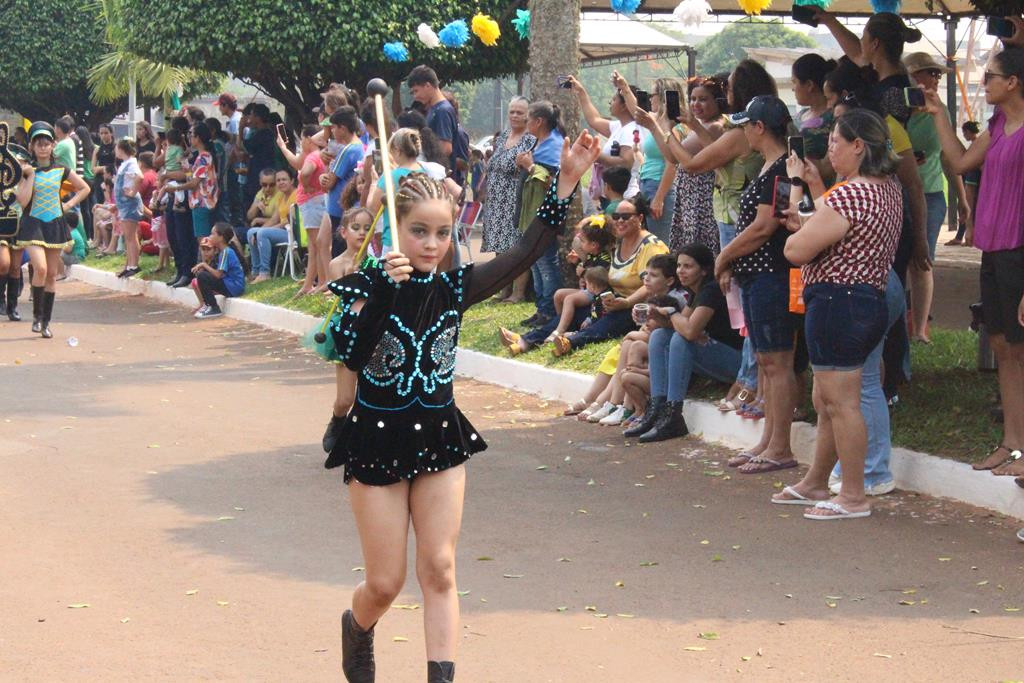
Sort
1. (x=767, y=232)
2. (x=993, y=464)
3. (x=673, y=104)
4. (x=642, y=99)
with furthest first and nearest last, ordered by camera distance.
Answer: (x=642, y=99), (x=673, y=104), (x=767, y=232), (x=993, y=464)

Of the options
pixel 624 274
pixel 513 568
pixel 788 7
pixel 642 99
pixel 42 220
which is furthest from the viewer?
pixel 788 7

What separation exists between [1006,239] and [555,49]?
22.4ft

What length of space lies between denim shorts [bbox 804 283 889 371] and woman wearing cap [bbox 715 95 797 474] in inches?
39.2

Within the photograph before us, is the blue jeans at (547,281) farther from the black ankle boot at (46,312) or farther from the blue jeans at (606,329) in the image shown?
the black ankle boot at (46,312)

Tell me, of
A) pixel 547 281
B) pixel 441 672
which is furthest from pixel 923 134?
pixel 441 672

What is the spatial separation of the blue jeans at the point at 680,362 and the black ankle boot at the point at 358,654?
4873mm

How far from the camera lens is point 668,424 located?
9.46 metres

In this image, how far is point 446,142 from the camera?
1412 centimetres

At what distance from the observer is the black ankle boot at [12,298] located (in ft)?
53.8

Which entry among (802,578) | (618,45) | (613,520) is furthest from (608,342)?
(618,45)

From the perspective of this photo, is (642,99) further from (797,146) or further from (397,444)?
(397,444)

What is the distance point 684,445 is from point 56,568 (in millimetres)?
4177

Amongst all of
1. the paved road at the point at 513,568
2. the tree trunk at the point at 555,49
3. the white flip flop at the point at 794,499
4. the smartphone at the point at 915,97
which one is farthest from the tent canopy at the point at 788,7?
the white flip flop at the point at 794,499

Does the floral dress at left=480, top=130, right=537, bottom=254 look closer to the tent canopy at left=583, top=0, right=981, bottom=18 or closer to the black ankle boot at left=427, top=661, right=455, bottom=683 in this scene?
the tent canopy at left=583, top=0, right=981, bottom=18
